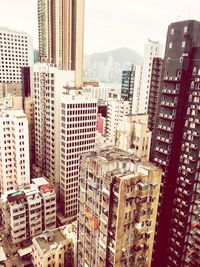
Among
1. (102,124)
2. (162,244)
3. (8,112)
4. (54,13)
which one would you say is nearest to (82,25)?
(54,13)

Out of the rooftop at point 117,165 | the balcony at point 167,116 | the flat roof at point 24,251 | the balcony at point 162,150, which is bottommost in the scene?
the flat roof at point 24,251

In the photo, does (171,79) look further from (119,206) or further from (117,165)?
(119,206)

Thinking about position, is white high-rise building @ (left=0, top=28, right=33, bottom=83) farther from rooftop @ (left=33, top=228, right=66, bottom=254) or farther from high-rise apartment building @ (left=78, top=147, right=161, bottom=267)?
high-rise apartment building @ (left=78, top=147, right=161, bottom=267)

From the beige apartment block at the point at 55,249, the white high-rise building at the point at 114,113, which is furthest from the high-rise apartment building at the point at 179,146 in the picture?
the white high-rise building at the point at 114,113

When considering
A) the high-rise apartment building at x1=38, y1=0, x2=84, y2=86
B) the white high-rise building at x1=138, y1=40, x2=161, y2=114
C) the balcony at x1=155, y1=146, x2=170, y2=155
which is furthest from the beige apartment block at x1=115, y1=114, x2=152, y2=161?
the high-rise apartment building at x1=38, y1=0, x2=84, y2=86

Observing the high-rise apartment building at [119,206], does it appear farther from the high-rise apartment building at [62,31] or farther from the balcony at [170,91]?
the high-rise apartment building at [62,31]

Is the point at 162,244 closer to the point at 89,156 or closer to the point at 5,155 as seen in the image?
the point at 89,156
